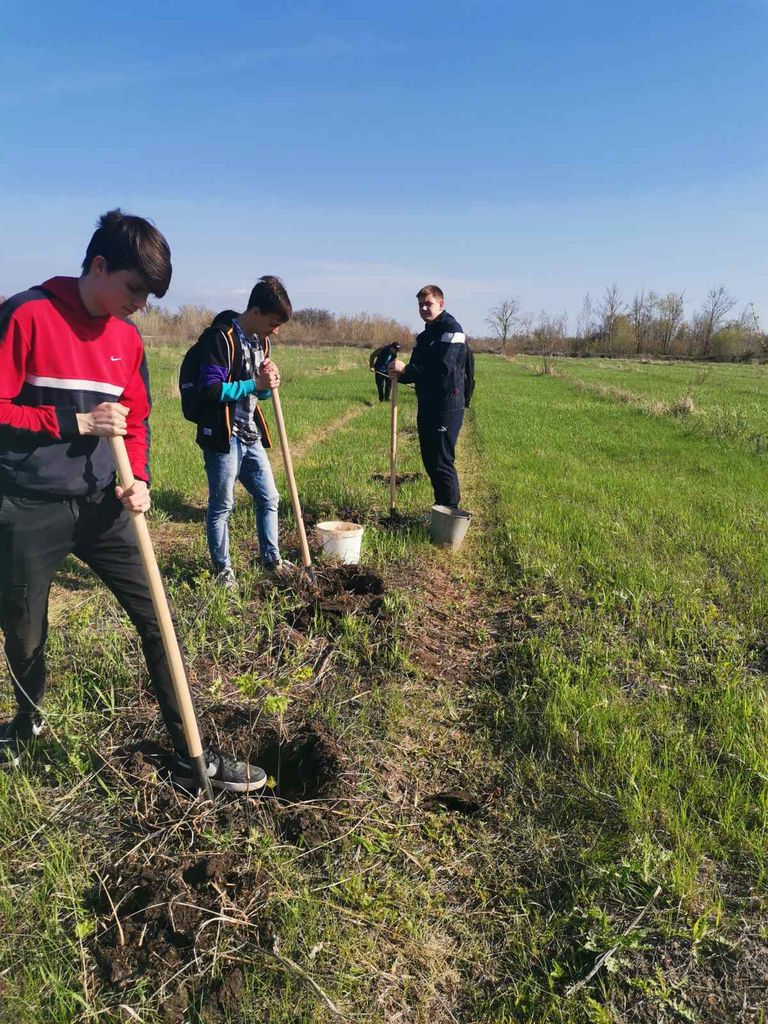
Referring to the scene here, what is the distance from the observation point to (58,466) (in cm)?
217

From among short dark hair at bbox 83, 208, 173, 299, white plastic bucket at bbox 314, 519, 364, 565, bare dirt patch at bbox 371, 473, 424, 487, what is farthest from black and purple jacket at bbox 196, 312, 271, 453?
bare dirt patch at bbox 371, 473, 424, 487

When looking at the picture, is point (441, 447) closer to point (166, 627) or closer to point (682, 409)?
point (166, 627)

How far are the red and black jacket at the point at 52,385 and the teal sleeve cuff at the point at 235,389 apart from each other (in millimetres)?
1447

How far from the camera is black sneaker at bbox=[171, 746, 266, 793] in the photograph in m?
2.39

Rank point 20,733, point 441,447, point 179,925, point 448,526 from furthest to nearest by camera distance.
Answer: point 441,447
point 448,526
point 20,733
point 179,925

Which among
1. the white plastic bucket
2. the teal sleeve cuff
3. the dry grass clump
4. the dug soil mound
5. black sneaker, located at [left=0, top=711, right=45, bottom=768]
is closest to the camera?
the dug soil mound

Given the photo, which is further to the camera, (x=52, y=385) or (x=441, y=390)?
(x=441, y=390)

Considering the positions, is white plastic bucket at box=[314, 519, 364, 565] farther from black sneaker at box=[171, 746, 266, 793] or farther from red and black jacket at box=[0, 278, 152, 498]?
red and black jacket at box=[0, 278, 152, 498]

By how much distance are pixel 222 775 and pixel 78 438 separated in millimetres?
1477

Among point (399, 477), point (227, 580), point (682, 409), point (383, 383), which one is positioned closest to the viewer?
point (227, 580)

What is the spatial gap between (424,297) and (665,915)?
5007 millimetres

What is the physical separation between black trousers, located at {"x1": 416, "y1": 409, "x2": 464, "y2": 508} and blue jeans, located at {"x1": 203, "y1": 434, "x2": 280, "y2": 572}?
1857mm

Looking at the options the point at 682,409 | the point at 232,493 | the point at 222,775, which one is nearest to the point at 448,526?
the point at 232,493

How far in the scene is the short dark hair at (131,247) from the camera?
204 cm
